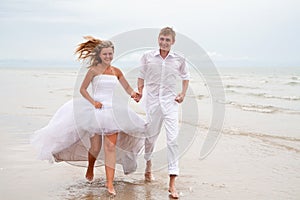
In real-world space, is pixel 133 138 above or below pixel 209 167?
above

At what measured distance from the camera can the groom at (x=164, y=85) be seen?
5.58 meters

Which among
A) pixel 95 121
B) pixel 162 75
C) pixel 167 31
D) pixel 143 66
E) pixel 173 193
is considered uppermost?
pixel 167 31

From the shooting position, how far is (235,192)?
5512 millimetres

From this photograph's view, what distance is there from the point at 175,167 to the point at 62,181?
1.56 m

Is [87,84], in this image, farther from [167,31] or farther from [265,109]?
[265,109]

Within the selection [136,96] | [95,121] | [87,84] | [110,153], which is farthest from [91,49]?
[110,153]

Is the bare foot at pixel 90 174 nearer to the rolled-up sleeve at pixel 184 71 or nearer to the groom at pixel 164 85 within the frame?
the groom at pixel 164 85

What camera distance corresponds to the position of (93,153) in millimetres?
5781

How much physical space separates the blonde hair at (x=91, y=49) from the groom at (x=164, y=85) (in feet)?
1.91

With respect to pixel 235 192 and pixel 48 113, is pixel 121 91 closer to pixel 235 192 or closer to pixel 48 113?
pixel 235 192

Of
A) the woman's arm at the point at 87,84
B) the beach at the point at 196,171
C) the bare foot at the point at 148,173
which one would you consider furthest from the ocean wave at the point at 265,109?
the woman's arm at the point at 87,84

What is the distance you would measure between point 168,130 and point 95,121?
0.94 metres

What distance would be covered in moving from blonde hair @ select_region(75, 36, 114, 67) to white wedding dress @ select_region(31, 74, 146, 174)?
260 mm

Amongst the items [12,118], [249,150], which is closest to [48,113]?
[12,118]
